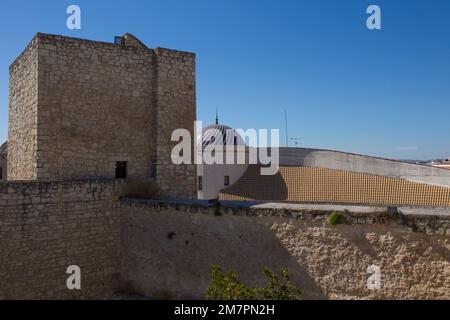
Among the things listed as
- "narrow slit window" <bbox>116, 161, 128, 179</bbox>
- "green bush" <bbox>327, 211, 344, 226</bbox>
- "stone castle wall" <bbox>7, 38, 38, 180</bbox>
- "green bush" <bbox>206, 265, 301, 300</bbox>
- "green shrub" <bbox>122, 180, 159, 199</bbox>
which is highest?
"stone castle wall" <bbox>7, 38, 38, 180</bbox>

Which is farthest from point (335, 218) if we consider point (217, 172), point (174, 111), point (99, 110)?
point (217, 172)

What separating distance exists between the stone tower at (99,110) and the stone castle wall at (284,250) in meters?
1.53

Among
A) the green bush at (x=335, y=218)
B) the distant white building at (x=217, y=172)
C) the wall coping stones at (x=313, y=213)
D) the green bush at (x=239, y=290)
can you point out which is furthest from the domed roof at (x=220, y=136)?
the green bush at (x=239, y=290)

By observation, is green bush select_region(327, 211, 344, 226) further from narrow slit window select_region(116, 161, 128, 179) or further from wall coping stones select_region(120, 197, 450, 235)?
narrow slit window select_region(116, 161, 128, 179)

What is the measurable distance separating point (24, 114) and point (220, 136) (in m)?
15.9

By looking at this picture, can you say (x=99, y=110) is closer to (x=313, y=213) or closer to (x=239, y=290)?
(x=313, y=213)

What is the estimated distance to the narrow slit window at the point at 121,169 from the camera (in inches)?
376

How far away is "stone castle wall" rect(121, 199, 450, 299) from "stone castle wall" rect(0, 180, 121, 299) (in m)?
0.46

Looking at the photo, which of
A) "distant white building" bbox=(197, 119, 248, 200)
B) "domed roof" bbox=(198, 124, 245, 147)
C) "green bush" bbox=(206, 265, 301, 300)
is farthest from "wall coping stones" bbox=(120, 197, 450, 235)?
"domed roof" bbox=(198, 124, 245, 147)

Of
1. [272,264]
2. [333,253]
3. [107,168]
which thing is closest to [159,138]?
[107,168]

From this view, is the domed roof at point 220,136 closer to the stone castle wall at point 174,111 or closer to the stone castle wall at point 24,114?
the stone castle wall at point 174,111

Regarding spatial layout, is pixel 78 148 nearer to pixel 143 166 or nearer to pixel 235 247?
pixel 143 166

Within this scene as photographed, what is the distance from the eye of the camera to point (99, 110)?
360 inches

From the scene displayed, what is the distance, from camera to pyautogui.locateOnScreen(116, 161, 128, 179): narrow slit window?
954cm
